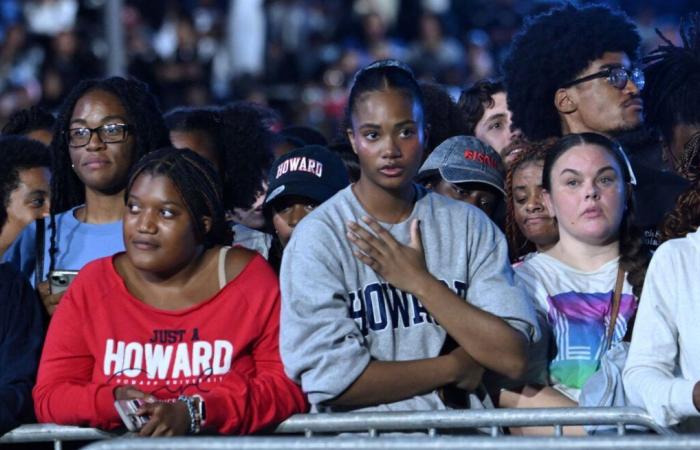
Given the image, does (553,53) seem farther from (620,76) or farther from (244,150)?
(244,150)

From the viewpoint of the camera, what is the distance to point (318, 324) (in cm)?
432

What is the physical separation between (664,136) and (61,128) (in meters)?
2.68

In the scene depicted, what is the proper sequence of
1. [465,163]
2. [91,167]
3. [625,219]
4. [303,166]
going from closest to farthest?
[625,219] → [91,167] → [303,166] → [465,163]

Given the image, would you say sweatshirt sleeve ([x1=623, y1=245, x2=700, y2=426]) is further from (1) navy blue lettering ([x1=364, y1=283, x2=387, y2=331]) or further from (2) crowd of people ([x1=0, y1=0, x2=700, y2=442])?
(1) navy blue lettering ([x1=364, y1=283, x2=387, y2=331])

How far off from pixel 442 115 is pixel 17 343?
2.74m

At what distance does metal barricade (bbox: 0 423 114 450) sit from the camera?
436 cm

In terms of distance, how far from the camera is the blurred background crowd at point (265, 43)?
601 inches

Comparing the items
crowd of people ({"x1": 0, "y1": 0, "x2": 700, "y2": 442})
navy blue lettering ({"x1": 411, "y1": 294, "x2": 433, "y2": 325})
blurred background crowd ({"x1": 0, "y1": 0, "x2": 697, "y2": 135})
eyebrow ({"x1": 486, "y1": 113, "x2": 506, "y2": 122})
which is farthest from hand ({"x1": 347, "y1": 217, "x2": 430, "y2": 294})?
blurred background crowd ({"x1": 0, "y1": 0, "x2": 697, "y2": 135})

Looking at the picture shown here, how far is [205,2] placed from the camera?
17.0 m

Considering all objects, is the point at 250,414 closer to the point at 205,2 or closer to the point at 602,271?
the point at 602,271

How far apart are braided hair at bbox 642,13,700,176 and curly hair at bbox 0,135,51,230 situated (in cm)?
271

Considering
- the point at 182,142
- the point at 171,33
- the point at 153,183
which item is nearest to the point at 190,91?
the point at 171,33

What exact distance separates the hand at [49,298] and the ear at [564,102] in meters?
2.44

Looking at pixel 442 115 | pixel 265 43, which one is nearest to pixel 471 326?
pixel 442 115
